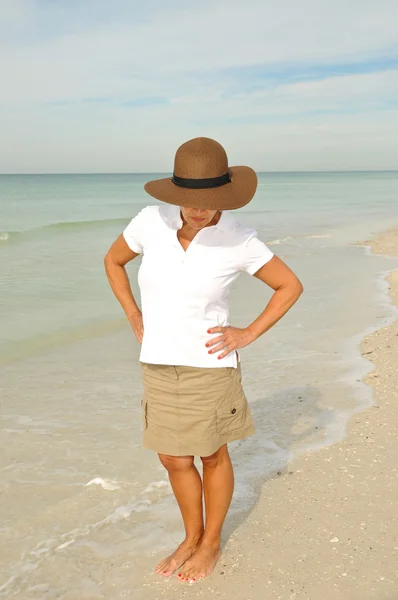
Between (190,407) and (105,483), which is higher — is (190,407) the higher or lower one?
the higher one

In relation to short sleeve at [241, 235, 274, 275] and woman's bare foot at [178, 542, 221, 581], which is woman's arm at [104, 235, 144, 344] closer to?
short sleeve at [241, 235, 274, 275]

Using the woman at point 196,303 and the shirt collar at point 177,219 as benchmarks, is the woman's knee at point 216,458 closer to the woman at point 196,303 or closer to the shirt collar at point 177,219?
the woman at point 196,303

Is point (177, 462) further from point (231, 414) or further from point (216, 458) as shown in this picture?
point (231, 414)

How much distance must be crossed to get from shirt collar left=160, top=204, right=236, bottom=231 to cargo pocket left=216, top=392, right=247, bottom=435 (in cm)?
86

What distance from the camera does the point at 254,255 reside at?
289cm

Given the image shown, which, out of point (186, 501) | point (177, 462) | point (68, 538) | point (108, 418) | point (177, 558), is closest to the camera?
point (177, 462)

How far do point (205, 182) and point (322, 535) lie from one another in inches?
85.2

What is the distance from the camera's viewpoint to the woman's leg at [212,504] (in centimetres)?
328

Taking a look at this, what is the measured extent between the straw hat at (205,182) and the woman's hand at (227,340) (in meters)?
0.58

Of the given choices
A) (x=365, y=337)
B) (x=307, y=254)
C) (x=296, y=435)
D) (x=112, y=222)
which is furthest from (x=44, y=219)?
(x=296, y=435)

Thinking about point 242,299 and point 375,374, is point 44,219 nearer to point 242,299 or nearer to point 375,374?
point 242,299

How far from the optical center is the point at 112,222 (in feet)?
119

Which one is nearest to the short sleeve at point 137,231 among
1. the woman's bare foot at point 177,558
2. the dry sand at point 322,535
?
the woman's bare foot at point 177,558

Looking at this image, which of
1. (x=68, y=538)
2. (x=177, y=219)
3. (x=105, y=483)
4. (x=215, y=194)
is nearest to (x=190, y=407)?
(x=177, y=219)
